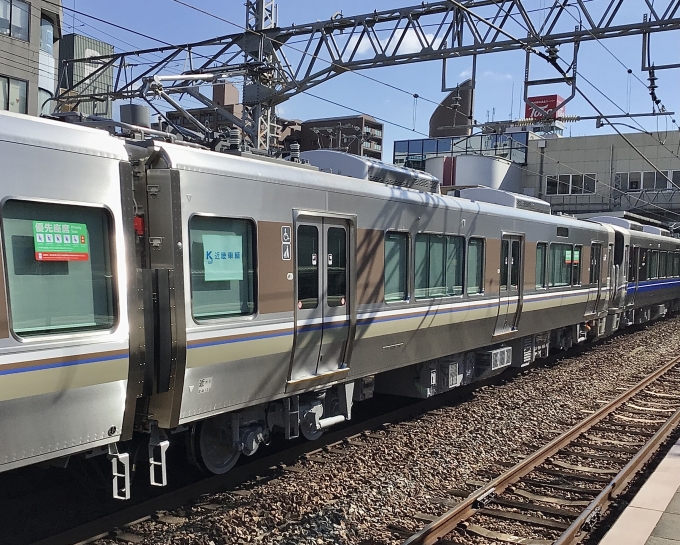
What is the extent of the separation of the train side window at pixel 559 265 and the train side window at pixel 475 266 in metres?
3.30

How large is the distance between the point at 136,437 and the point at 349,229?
3.15m

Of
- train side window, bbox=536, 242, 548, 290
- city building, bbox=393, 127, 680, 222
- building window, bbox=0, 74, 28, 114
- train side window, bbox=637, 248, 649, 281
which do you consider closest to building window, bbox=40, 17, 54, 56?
building window, bbox=0, 74, 28, 114

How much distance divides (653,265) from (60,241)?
72.4 ft

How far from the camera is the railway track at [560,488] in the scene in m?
5.89

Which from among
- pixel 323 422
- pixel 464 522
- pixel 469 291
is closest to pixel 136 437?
pixel 323 422

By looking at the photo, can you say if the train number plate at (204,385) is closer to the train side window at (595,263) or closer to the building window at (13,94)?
the train side window at (595,263)

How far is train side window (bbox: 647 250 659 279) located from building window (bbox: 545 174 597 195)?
906 inches

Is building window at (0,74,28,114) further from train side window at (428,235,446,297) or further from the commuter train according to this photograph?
the commuter train

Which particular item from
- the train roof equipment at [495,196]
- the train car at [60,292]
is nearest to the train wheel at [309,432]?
the train car at [60,292]

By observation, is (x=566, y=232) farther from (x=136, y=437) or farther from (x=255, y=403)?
(x=136, y=437)

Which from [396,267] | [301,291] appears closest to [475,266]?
[396,267]

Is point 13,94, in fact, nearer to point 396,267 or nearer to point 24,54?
point 24,54

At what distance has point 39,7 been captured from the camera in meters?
26.1

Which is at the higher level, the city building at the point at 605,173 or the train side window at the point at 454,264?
the city building at the point at 605,173
